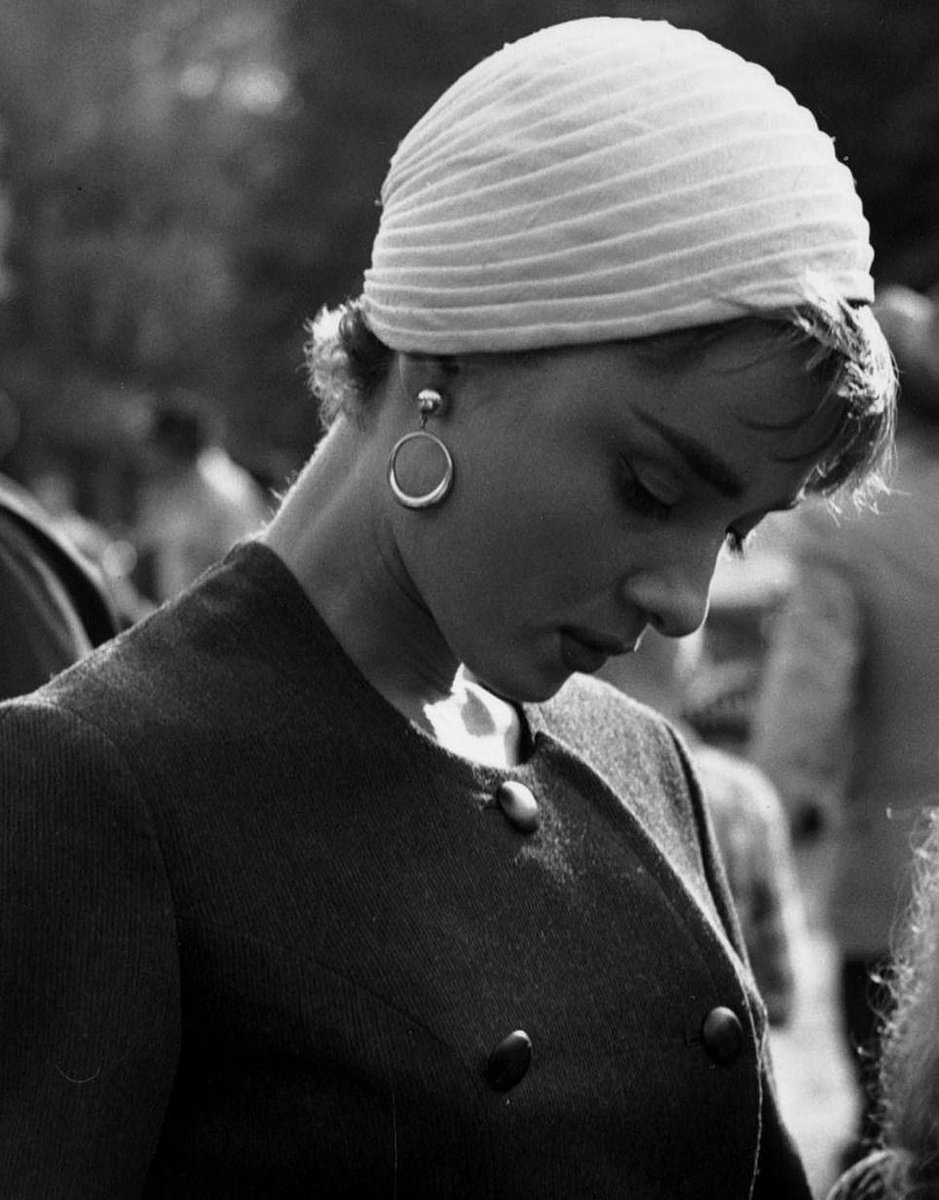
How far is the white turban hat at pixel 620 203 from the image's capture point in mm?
1570

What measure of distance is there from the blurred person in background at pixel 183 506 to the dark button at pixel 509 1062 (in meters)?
5.76

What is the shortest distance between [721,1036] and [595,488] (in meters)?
0.51

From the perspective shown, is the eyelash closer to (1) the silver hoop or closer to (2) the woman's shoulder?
(1) the silver hoop

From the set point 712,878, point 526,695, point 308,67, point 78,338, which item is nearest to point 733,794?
point 712,878

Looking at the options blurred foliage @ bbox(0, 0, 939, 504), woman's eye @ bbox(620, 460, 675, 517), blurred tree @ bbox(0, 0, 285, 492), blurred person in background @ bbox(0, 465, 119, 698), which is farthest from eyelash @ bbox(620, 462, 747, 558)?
blurred tree @ bbox(0, 0, 285, 492)

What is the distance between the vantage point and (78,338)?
32.2 m

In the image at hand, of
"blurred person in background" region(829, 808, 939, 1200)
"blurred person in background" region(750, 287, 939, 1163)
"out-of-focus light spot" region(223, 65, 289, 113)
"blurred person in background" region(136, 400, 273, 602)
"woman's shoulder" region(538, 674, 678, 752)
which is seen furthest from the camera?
"out-of-focus light spot" region(223, 65, 289, 113)

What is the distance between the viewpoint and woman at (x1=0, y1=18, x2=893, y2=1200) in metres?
1.52

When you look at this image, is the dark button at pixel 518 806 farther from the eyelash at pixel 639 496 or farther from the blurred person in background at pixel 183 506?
the blurred person in background at pixel 183 506

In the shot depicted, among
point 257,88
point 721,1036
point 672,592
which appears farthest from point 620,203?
point 257,88

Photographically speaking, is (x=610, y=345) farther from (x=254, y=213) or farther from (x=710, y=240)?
(x=254, y=213)

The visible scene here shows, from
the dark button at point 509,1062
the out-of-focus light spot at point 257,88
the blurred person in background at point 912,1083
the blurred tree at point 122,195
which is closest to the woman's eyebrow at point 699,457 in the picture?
the dark button at point 509,1062

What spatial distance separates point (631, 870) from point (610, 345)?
50 centimetres

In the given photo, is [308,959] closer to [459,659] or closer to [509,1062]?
[509,1062]
